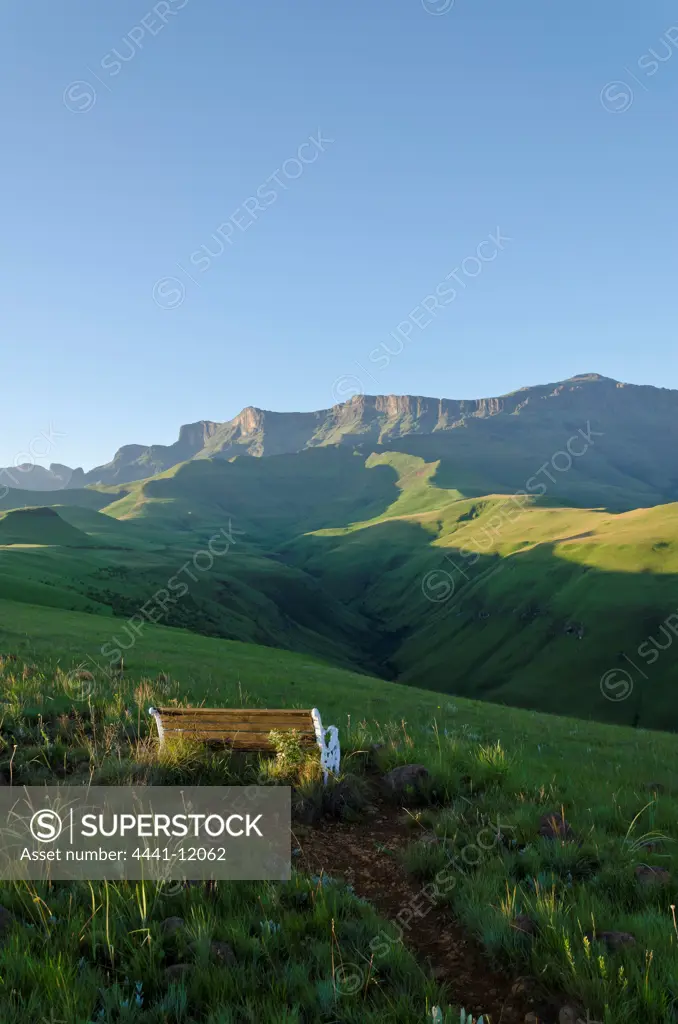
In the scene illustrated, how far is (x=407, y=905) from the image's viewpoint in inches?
243

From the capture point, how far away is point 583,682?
106 metres

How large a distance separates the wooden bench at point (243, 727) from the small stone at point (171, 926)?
4.02 meters

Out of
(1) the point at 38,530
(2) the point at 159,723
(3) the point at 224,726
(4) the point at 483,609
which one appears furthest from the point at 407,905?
(1) the point at 38,530

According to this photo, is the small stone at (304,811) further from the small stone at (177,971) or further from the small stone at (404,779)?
the small stone at (177,971)

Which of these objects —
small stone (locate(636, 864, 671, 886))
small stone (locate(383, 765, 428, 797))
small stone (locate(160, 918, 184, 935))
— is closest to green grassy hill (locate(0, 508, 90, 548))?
small stone (locate(383, 765, 428, 797))

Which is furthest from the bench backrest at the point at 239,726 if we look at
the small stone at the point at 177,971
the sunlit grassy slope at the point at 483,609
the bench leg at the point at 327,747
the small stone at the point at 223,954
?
the sunlit grassy slope at the point at 483,609

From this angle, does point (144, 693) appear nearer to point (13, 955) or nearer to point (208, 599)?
point (13, 955)

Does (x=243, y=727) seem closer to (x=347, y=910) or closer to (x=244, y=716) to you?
(x=244, y=716)

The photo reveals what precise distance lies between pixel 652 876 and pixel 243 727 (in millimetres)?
6070

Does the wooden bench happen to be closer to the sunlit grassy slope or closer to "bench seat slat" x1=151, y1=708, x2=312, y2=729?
"bench seat slat" x1=151, y1=708, x2=312, y2=729

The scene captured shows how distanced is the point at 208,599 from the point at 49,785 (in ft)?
344

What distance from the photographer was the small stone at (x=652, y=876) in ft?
20.0

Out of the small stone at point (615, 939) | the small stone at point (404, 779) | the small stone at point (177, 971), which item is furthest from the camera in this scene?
the small stone at point (404, 779)

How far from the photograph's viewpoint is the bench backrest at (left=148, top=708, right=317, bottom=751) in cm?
921
